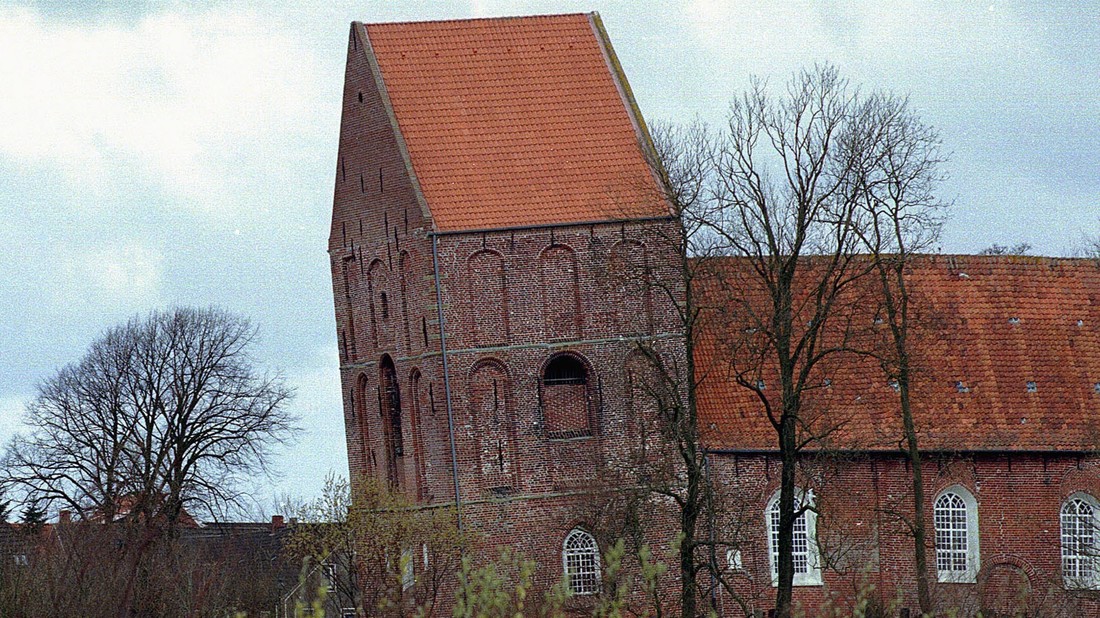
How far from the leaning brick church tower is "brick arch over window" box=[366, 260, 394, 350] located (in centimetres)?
4

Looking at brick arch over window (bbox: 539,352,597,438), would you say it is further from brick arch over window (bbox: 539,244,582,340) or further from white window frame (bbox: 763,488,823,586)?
white window frame (bbox: 763,488,823,586)

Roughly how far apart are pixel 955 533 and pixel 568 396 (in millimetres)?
8681

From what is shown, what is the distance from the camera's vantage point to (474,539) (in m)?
41.1

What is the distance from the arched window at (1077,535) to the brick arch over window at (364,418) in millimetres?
14883

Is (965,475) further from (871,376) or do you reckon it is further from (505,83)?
(505,83)

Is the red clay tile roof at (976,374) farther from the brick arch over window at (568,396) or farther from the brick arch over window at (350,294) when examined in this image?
the brick arch over window at (350,294)

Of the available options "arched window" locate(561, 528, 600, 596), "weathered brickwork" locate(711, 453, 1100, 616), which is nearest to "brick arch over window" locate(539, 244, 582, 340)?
"arched window" locate(561, 528, 600, 596)

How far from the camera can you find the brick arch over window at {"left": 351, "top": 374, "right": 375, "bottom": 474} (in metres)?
45.3

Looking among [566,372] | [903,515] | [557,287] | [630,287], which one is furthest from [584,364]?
[903,515]

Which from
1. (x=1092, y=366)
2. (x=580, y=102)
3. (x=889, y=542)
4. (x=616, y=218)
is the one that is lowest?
(x=889, y=542)

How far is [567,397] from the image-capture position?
1679 inches

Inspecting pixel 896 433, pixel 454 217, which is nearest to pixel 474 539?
pixel 454 217

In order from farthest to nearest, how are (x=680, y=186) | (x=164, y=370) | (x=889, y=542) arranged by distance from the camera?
(x=164, y=370), (x=889, y=542), (x=680, y=186)

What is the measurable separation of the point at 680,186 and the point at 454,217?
196 inches
